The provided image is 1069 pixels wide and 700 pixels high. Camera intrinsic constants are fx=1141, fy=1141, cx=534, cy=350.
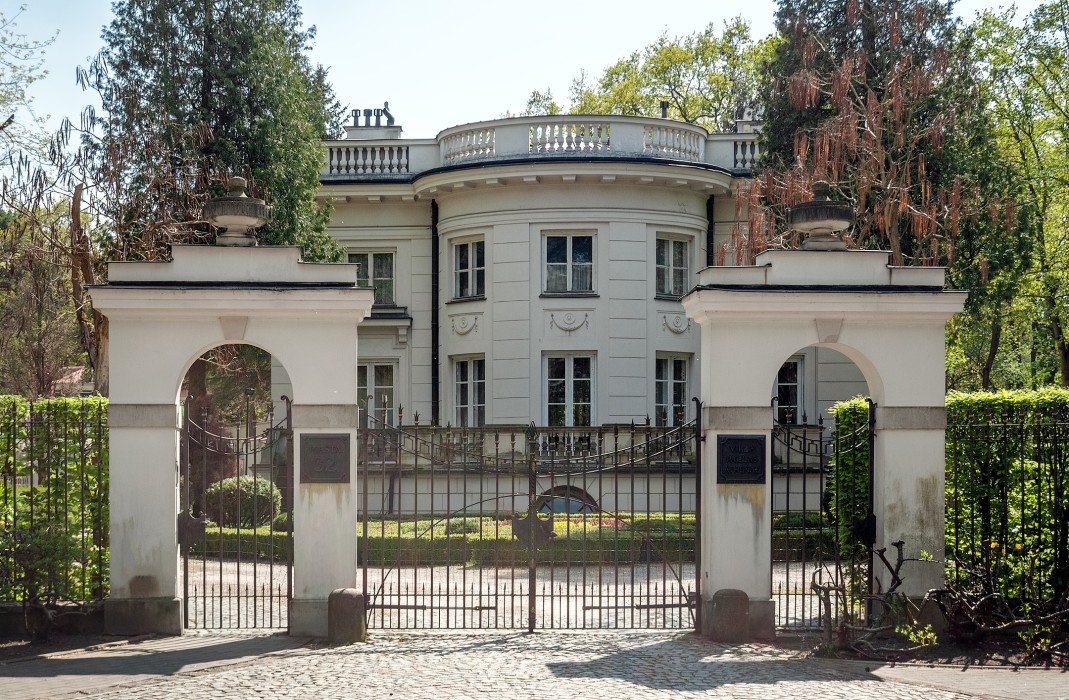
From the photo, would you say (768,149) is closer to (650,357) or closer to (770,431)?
(650,357)

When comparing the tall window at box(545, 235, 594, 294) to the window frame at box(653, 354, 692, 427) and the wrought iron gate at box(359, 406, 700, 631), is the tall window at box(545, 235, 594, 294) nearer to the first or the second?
the window frame at box(653, 354, 692, 427)

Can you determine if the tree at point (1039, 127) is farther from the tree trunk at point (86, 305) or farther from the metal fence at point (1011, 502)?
the tree trunk at point (86, 305)

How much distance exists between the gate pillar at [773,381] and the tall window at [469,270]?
15049 millimetres

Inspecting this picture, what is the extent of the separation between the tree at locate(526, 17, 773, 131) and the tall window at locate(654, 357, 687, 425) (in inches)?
813

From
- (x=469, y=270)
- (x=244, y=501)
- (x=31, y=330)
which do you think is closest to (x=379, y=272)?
(x=469, y=270)

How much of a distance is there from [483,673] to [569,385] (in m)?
15.7

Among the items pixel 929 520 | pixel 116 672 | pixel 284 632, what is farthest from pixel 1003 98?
pixel 116 672

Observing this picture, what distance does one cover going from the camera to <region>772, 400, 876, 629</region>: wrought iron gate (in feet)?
37.1

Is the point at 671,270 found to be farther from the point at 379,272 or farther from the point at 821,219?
the point at 821,219

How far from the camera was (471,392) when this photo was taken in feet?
86.8

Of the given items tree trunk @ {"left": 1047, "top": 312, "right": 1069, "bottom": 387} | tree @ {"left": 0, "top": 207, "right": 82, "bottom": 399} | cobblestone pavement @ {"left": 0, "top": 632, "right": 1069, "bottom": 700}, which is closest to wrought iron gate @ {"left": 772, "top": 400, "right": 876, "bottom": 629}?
cobblestone pavement @ {"left": 0, "top": 632, "right": 1069, "bottom": 700}

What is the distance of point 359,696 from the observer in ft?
29.5

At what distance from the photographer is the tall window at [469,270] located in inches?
1041

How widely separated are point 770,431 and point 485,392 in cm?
1492
